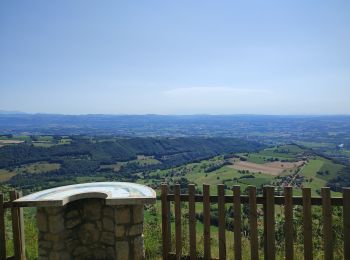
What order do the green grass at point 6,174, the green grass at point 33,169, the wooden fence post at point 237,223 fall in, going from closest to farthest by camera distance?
the wooden fence post at point 237,223, the green grass at point 6,174, the green grass at point 33,169

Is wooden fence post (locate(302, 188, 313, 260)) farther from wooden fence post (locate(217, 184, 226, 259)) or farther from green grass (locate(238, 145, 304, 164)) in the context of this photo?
green grass (locate(238, 145, 304, 164))

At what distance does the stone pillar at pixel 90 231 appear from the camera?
19.0 ft

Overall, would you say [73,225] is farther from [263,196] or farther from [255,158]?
[255,158]

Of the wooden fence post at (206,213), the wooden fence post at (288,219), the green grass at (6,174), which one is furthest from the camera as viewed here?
the green grass at (6,174)

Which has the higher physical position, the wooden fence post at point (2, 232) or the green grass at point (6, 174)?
the wooden fence post at point (2, 232)

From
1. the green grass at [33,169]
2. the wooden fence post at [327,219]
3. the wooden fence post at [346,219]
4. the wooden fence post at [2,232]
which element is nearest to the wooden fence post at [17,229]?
the wooden fence post at [2,232]

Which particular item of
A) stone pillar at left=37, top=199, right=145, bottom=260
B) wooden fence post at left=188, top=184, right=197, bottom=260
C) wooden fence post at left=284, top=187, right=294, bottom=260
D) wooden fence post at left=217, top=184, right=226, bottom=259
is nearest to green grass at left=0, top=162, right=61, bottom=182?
stone pillar at left=37, top=199, right=145, bottom=260

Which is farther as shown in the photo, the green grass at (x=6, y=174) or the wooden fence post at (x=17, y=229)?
the green grass at (x=6, y=174)

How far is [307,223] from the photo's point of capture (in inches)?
221

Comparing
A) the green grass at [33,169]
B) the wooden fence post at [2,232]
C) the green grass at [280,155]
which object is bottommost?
the green grass at [280,155]

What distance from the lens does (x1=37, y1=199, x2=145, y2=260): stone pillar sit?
579cm

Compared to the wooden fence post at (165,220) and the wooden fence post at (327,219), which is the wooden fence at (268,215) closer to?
the wooden fence post at (327,219)

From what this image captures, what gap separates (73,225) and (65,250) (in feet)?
1.39

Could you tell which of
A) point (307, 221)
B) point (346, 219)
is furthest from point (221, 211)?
point (346, 219)
